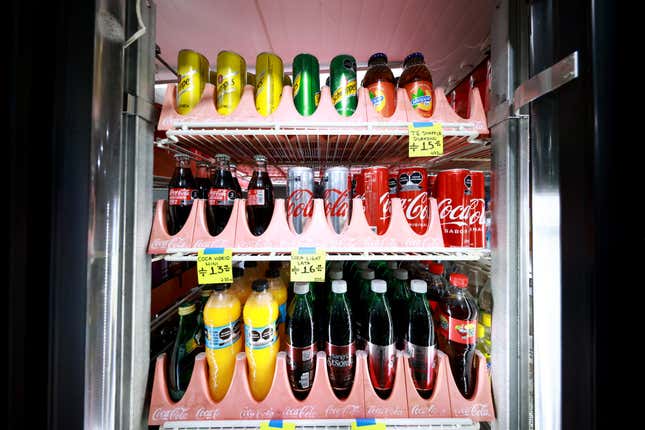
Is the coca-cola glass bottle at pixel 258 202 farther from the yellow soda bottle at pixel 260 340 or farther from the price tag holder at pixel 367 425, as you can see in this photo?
the price tag holder at pixel 367 425

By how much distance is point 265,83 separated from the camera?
2.74 ft

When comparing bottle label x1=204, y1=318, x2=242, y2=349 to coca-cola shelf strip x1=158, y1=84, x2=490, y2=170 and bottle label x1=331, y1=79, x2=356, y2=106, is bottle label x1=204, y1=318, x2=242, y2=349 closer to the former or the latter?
coca-cola shelf strip x1=158, y1=84, x2=490, y2=170

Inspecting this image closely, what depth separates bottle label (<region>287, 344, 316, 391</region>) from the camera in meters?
0.81

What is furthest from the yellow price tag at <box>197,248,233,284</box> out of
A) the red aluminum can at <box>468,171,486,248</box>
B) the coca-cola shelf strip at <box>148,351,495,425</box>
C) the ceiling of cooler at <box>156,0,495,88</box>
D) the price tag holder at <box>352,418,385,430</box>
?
the ceiling of cooler at <box>156,0,495,88</box>

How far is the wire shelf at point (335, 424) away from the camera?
29.3 inches

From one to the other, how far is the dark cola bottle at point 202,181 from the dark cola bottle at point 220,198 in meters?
0.11

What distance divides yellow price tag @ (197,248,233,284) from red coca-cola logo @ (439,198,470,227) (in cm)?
77

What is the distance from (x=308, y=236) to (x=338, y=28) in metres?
1.06

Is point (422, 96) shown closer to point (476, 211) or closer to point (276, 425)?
point (476, 211)

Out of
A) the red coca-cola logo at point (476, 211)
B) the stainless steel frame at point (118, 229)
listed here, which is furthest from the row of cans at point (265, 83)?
the red coca-cola logo at point (476, 211)
